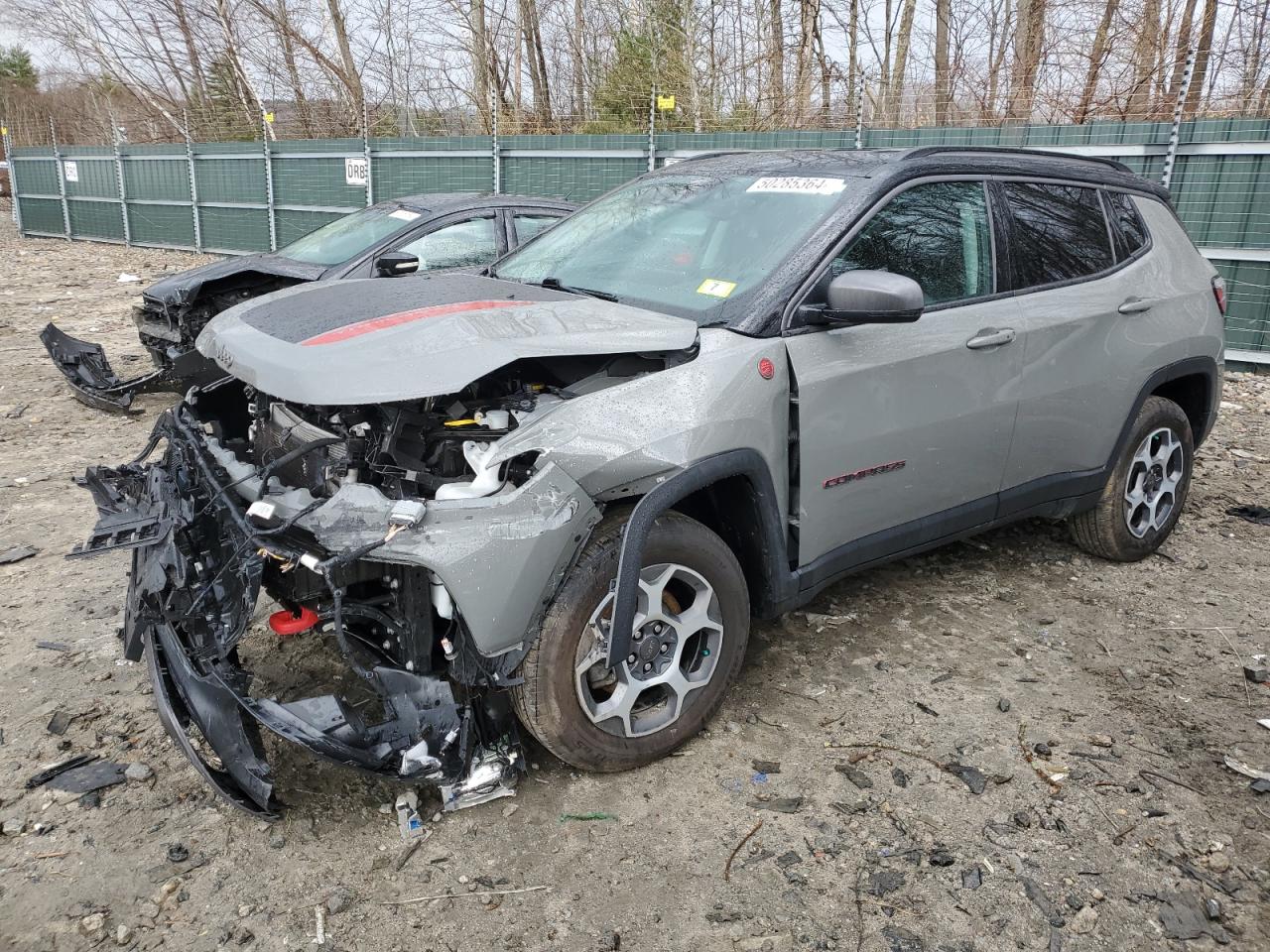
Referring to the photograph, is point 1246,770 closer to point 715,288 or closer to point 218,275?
point 715,288

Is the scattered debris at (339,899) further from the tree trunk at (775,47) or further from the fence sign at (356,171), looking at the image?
the tree trunk at (775,47)

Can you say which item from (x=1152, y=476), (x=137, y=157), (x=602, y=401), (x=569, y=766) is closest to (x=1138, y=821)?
(x=569, y=766)

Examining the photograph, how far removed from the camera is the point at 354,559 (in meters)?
2.45

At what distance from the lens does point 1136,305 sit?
166 inches

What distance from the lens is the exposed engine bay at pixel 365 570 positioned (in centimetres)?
255

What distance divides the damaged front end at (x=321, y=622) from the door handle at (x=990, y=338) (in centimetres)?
176

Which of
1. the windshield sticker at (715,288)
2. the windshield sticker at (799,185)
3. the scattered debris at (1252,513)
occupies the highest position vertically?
the windshield sticker at (799,185)

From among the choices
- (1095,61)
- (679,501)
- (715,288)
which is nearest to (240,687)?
(679,501)

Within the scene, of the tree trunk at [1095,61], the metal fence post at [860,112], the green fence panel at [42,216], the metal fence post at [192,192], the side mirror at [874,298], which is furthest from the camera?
the green fence panel at [42,216]

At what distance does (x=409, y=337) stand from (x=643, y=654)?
1185 mm

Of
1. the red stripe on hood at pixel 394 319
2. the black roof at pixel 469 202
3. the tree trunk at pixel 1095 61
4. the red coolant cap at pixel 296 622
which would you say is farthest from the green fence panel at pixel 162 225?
the red coolant cap at pixel 296 622

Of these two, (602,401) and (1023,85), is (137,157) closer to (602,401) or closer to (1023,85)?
(1023,85)

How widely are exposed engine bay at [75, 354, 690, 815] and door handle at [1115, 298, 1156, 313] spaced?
7.92 feet

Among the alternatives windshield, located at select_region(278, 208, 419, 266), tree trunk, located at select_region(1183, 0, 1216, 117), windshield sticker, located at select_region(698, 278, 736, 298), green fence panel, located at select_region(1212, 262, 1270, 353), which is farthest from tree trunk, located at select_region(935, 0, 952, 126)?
windshield sticker, located at select_region(698, 278, 736, 298)
